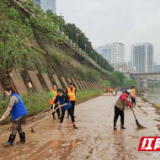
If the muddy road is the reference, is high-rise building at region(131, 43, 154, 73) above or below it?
above

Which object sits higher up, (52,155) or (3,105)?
(3,105)

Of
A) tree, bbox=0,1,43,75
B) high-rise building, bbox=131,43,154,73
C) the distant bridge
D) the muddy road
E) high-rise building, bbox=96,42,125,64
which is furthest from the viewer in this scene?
high-rise building, bbox=96,42,125,64

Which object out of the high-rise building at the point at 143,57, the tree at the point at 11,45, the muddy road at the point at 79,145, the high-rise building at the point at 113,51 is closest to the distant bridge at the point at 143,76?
the high-rise building at the point at 143,57

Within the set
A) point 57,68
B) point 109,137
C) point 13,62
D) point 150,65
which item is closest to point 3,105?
point 13,62

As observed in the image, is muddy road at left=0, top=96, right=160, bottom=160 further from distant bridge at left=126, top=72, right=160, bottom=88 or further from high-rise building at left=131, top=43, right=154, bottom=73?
high-rise building at left=131, top=43, right=154, bottom=73

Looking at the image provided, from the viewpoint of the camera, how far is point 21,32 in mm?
11602

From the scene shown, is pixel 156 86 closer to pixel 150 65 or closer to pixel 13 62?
pixel 150 65

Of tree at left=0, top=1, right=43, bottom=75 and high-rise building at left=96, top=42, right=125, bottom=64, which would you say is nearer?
tree at left=0, top=1, right=43, bottom=75

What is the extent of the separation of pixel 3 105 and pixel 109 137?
16.4ft

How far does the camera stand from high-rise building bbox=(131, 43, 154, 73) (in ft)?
593

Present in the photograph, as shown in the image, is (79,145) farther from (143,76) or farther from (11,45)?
(143,76)

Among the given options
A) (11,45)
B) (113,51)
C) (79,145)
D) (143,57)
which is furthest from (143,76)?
(79,145)

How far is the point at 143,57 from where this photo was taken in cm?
18600

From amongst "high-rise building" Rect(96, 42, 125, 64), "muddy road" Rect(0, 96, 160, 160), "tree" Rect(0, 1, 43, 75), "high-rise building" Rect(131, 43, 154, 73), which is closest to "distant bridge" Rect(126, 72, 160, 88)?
"high-rise building" Rect(131, 43, 154, 73)
